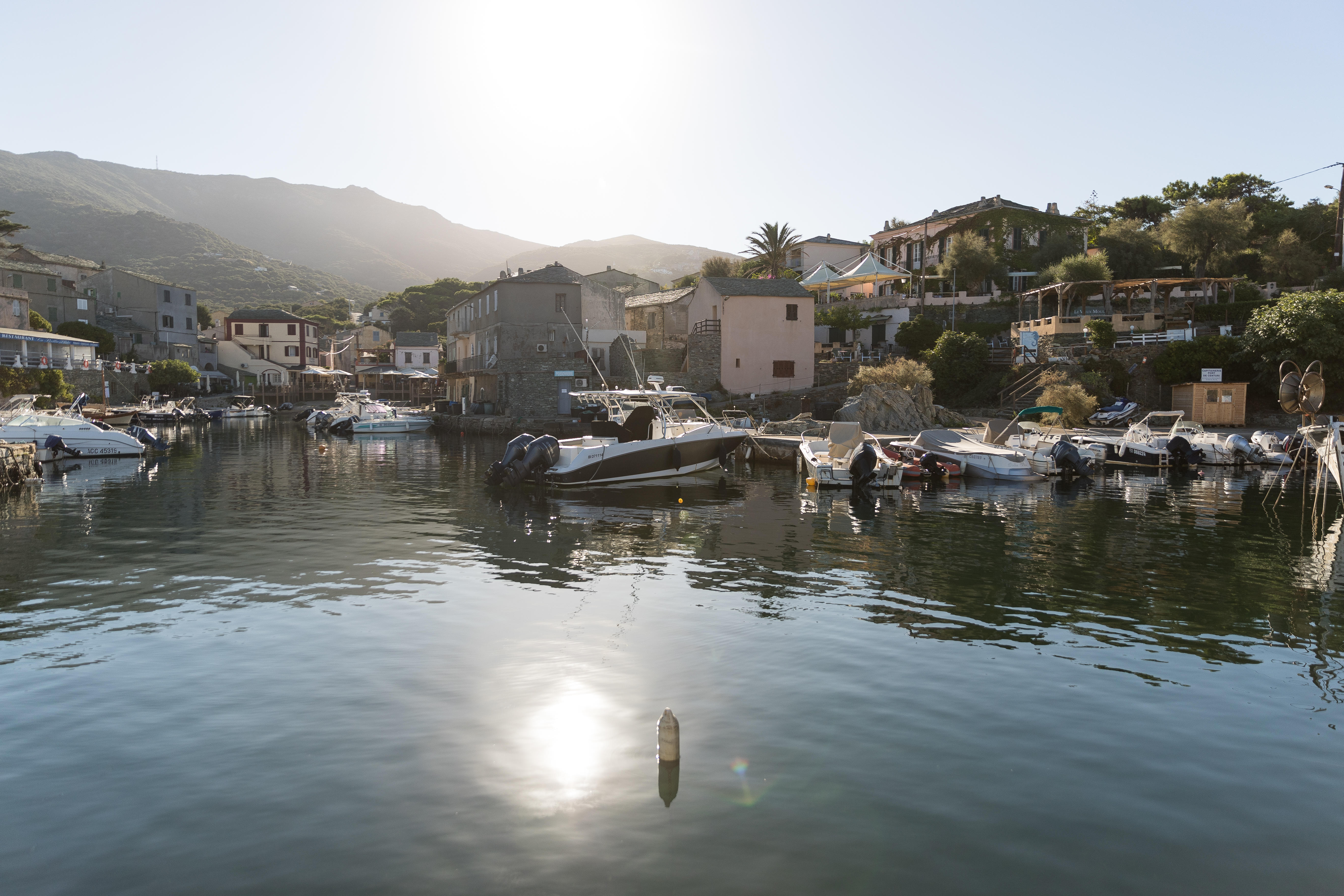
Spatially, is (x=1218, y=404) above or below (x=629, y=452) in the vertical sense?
above

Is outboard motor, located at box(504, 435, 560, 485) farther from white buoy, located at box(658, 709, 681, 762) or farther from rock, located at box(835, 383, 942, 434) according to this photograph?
white buoy, located at box(658, 709, 681, 762)

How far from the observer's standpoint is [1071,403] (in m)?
44.3

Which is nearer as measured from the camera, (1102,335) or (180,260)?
(1102,335)

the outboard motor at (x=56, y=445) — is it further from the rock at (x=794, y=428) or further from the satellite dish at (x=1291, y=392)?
the satellite dish at (x=1291, y=392)

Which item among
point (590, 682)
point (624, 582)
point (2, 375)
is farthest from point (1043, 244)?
point (2, 375)

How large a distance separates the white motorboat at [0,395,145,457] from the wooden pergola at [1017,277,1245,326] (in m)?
53.4

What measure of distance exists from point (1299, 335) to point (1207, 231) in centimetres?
2083

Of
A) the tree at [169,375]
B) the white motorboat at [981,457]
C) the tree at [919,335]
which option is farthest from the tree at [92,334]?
the white motorboat at [981,457]

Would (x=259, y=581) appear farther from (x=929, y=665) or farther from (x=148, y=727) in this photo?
(x=929, y=665)

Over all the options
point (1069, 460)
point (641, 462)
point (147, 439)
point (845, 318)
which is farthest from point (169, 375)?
point (1069, 460)

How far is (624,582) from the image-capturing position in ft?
51.4

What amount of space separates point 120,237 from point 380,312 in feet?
343

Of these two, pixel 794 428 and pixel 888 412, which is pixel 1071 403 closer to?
pixel 888 412

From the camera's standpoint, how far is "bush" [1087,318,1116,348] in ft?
164
